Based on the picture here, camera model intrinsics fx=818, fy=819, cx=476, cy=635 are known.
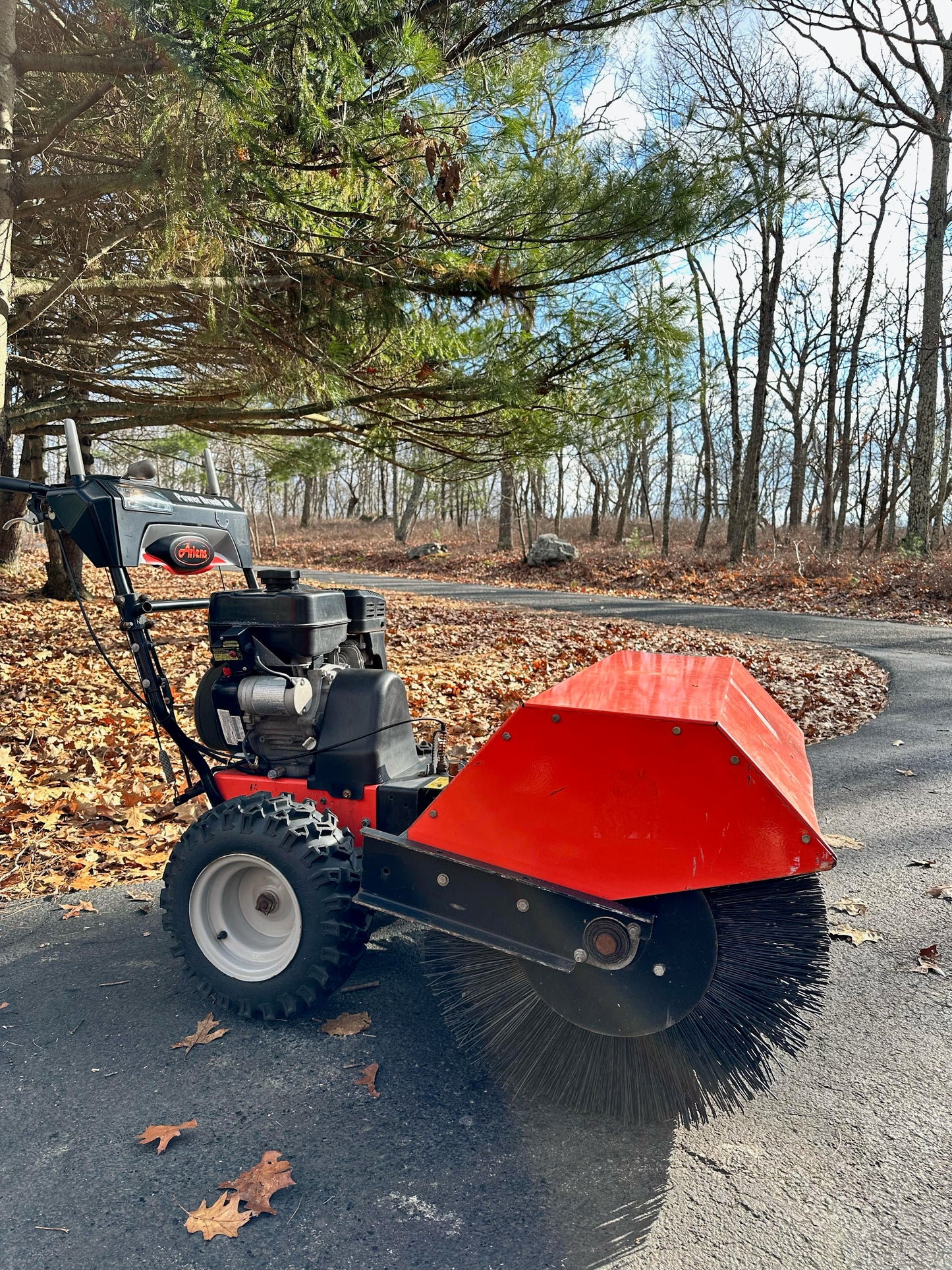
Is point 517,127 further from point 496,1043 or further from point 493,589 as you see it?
point 493,589

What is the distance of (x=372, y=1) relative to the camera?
402 centimetres

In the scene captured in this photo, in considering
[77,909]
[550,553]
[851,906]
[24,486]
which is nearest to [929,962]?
[851,906]

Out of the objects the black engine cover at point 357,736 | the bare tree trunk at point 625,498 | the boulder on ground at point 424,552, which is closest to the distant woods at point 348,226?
the black engine cover at point 357,736

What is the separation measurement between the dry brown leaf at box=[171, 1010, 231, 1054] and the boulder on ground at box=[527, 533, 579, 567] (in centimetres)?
1969

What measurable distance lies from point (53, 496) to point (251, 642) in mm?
804

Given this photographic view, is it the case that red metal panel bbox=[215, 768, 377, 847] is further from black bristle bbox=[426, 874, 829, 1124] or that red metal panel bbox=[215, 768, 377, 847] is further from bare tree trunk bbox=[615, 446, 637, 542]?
bare tree trunk bbox=[615, 446, 637, 542]

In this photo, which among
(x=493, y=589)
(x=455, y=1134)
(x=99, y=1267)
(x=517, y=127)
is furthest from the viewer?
(x=493, y=589)

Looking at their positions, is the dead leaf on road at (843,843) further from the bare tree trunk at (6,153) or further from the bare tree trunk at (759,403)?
the bare tree trunk at (759,403)

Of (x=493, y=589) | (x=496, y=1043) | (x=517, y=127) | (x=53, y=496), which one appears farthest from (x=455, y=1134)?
(x=493, y=589)

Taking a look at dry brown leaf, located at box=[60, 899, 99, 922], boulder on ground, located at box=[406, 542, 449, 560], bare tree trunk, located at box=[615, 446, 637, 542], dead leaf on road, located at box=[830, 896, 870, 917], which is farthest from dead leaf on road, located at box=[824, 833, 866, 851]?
bare tree trunk, located at box=[615, 446, 637, 542]

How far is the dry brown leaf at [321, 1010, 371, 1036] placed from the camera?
2.48 m

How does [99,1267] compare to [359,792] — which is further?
[359,792]

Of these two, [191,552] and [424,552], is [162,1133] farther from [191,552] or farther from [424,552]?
[424,552]

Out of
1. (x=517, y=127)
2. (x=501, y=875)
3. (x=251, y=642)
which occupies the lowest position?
(x=501, y=875)
